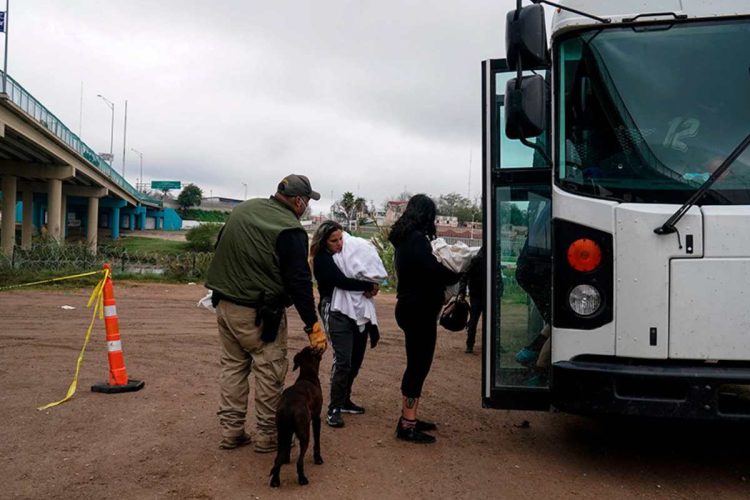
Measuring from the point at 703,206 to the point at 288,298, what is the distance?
2.99 meters

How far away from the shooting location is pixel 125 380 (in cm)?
727

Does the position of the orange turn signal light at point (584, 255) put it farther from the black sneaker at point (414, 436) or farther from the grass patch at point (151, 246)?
the grass patch at point (151, 246)

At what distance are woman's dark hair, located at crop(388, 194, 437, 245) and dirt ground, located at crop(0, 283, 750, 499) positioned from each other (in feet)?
5.69

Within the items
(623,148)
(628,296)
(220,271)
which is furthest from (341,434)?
(623,148)

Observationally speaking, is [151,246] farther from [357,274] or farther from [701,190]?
[701,190]

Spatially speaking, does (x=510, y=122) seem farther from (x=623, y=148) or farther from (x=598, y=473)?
(x=598, y=473)

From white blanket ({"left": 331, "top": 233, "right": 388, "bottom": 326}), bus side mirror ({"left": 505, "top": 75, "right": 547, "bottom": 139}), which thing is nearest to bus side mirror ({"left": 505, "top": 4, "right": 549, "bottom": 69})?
bus side mirror ({"left": 505, "top": 75, "right": 547, "bottom": 139})

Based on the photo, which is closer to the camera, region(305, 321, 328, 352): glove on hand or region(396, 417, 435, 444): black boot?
region(305, 321, 328, 352): glove on hand

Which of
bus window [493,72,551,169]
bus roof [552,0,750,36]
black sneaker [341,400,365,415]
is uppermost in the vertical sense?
bus roof [552,0,750,36]

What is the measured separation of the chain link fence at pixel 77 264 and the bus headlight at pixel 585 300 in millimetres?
19636

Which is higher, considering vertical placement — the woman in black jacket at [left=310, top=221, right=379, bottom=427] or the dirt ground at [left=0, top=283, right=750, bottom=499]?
the woman in black jacket at [left=310, top=221, right=379, bottom=427]

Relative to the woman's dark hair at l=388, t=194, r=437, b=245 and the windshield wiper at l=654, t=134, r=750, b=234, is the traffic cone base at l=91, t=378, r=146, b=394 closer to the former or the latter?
the woman's dark hair at l=388, t=194, r=437, b=245

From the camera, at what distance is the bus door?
203 inches

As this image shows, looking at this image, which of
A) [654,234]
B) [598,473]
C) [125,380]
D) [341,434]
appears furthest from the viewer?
[125,380]
